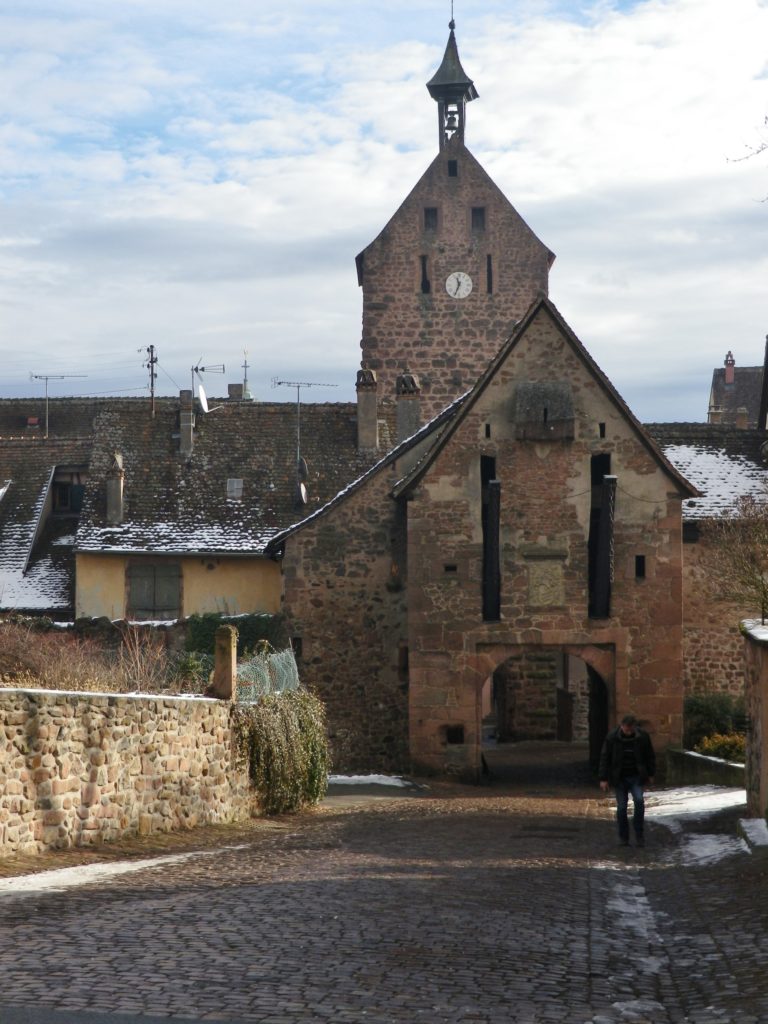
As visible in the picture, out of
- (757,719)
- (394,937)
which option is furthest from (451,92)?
(394,937)

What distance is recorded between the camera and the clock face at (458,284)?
4200 centimetres

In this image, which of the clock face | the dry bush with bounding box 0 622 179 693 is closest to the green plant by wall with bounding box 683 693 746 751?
the dry bush with bounding box 0 622 179 693

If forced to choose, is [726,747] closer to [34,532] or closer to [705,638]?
[705,638]

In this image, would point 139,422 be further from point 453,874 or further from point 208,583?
point 453,874

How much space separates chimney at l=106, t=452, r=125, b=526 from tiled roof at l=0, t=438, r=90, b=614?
205 centimetres

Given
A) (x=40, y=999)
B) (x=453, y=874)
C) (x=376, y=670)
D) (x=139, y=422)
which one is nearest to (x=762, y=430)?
(x=376, y=670)

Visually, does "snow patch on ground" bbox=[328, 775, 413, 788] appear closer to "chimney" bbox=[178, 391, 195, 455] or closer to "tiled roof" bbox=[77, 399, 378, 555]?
"tiled roof" bbox=[77, 399, 378, 555]

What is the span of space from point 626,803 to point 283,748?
5.19 metres

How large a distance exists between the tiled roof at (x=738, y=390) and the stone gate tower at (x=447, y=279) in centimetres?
2605

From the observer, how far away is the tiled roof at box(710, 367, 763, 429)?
6719 cm

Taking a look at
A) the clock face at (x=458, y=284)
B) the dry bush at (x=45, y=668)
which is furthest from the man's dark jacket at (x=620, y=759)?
the clock face at (x=458, y=284)

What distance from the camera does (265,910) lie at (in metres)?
11.0

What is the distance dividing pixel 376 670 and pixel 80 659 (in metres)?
9.14

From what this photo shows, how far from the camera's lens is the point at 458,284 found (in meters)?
42.1
